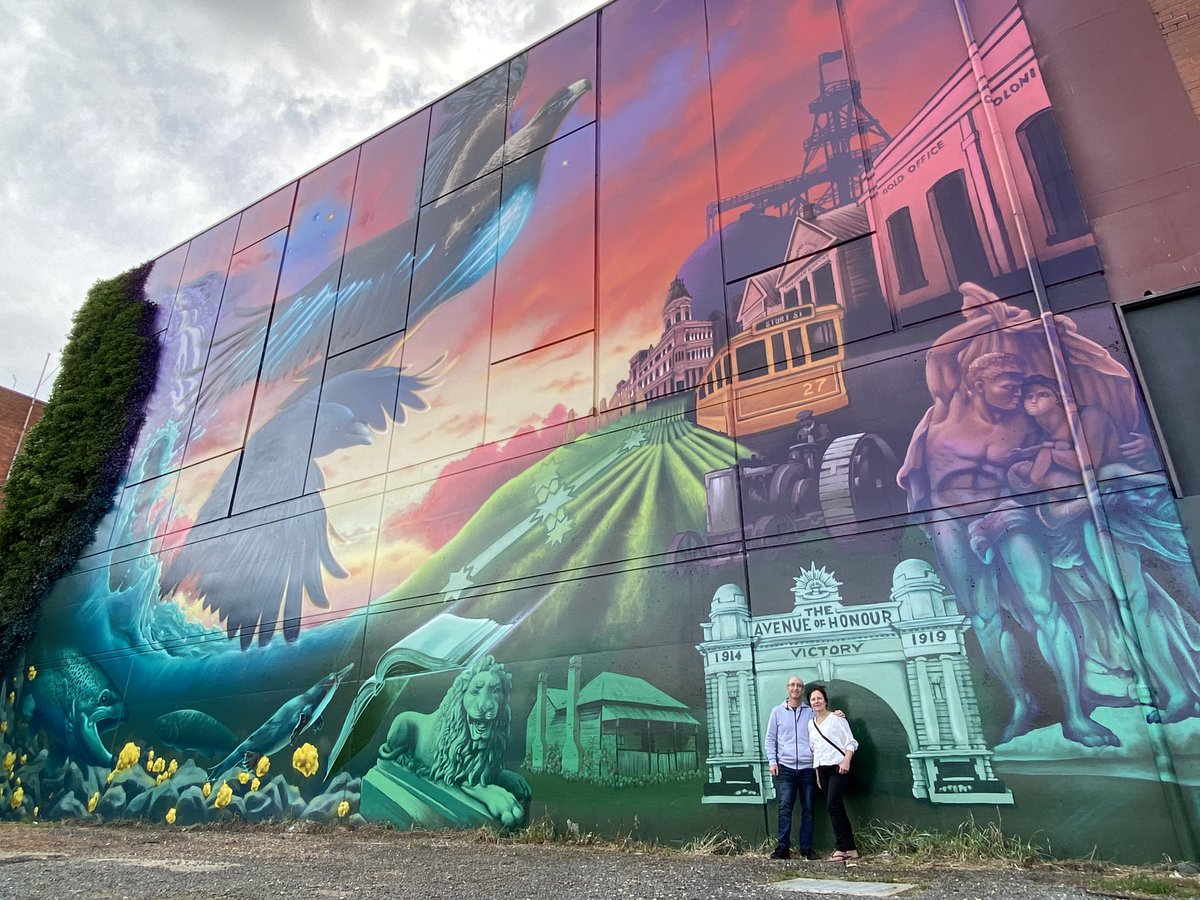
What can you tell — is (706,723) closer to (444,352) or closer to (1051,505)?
(1051,505)

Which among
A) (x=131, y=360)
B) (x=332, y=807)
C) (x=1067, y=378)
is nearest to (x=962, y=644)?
(x=1067, y=378)

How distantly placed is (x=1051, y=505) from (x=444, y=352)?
27.8ft

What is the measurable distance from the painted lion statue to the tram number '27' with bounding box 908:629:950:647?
4459mm

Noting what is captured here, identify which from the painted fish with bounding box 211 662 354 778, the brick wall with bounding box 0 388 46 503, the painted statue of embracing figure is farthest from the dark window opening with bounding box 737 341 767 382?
the brick wall with bounding box 0 388 46 503

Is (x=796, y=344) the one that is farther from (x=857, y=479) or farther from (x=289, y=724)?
(x=289, y=724)

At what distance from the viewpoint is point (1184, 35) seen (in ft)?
25.3

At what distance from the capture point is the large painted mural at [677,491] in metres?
6.50

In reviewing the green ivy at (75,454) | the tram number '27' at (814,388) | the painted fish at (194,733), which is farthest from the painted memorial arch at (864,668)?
the green ivy at (75,454)

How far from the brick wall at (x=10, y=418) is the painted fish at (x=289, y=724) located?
14.4 meters

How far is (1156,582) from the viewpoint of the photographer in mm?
6141

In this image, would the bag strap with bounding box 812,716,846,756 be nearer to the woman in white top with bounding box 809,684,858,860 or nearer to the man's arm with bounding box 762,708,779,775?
the woman in white top with bounding box 809,684,858,860

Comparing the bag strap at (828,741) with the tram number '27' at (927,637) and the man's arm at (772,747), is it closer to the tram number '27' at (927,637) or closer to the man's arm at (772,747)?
the man's arm at (772,747)

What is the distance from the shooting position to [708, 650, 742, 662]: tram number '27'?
7656 millimetres

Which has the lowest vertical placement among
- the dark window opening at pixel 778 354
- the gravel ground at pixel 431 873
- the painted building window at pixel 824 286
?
the gravel ground at pixel 431 873
